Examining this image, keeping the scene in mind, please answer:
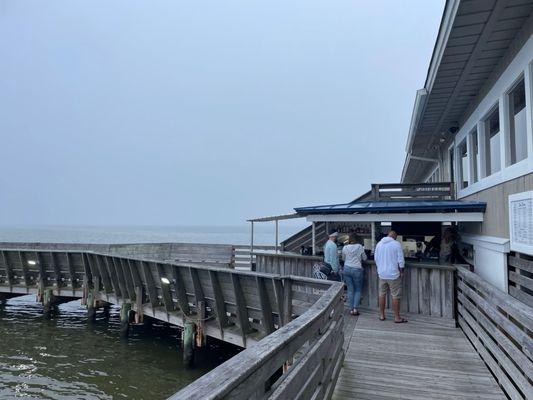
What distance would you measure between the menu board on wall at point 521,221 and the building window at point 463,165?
4.55 meters

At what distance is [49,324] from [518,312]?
15686 millimetres

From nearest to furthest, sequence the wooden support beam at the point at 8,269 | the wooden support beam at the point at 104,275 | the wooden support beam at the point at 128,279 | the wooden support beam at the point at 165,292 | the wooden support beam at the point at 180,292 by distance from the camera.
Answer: the wooden support beam at the point at 180,292, the wooden support beam at the point at 165,292, the wooden support beam at the point at 128,279, the wooden support beam at the point at 104,275, the wooden support beam at the point at 8,269

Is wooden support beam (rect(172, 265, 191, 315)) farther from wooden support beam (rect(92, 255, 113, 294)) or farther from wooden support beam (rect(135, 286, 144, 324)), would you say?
wooden support beam (rect(92, 255, 113, 294))

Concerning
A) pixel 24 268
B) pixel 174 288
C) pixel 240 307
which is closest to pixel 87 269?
pixel 24 268

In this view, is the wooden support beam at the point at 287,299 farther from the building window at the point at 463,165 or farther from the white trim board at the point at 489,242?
the building window at the point at 463,165

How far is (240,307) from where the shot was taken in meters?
8.52

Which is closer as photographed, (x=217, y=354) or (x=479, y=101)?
(x=479, y=101)

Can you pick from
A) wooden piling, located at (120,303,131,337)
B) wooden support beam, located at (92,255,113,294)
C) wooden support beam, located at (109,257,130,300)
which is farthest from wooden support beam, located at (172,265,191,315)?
wooden support beam, located at (92,255,113,294)

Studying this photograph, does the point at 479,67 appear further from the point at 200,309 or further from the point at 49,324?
the point at 49,324

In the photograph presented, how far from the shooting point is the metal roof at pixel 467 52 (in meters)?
5.32

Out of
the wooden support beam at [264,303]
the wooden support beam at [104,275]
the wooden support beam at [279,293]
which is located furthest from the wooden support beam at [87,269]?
the wooden support beam at [279,293]

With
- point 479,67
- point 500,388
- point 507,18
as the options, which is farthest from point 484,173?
point 500,388

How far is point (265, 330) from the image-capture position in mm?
8156

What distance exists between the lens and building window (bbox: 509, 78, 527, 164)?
592 cm
